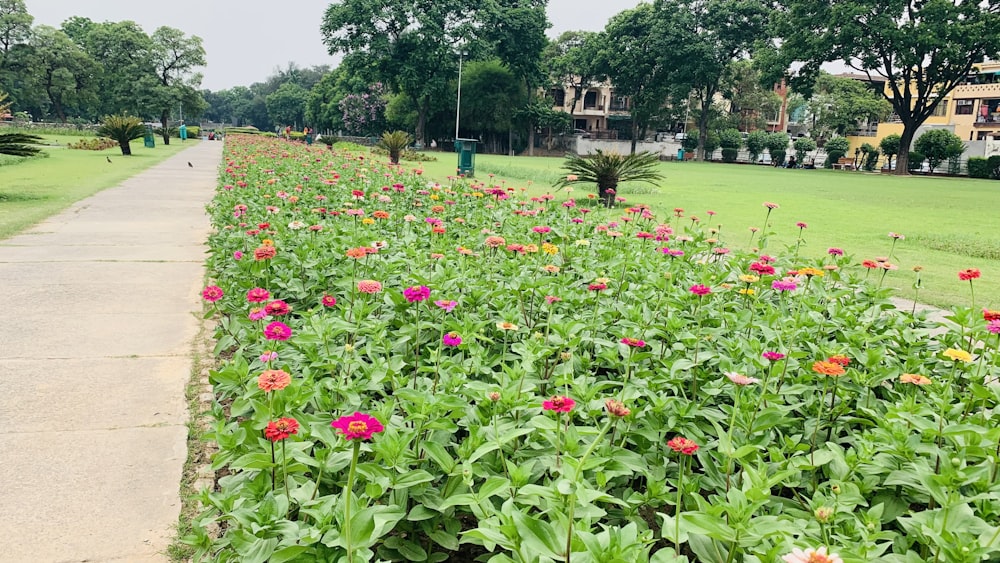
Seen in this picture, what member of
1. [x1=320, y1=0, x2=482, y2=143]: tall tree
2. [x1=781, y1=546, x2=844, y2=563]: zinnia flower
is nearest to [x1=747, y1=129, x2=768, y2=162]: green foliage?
[x1=320, y1=0, x2=482, y2=143]: tall tree

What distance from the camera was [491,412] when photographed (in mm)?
1701

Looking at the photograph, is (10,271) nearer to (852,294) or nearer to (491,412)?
(491,412)

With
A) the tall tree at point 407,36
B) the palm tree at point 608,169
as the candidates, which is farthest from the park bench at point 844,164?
the palm tree at point 608,169

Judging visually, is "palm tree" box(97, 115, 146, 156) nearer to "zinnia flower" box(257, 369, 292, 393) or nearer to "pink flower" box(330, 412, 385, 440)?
"zinnia flower" box(257, 369, 292, 393)

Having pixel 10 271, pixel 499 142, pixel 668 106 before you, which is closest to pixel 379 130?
pixel 499 142

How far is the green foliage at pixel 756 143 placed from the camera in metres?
41.8

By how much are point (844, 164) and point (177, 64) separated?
4701 centimetres

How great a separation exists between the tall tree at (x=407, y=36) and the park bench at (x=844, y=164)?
22.3 metres

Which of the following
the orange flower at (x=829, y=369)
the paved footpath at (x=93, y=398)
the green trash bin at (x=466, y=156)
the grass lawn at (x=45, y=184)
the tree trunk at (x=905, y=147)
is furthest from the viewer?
the tree trunk at (x=905, y=147)

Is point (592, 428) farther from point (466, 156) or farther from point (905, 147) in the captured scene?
point (905, 147)

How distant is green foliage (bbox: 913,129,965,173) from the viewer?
30.6 meters

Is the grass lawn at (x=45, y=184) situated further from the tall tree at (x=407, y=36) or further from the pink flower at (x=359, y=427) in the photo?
the tall tree at (x=407, y=36)

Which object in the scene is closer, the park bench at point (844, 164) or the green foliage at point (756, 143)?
the park bench at point (844, 164)

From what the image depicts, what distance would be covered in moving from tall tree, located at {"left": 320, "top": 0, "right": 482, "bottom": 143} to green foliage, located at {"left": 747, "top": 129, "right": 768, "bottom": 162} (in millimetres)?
19077
